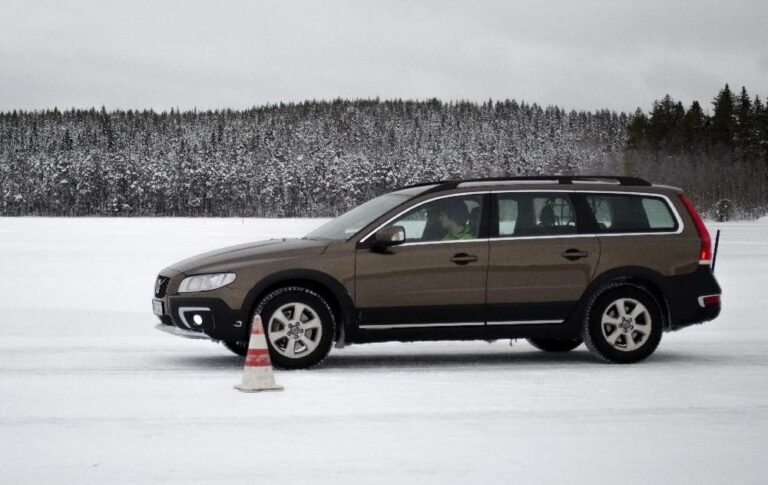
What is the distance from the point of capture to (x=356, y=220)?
11555mm

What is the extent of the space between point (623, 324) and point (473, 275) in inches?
60.7

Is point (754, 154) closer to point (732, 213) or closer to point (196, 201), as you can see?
point (732, 213)

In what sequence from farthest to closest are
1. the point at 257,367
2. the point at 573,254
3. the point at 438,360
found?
the point at 438,360 < the point at 573,254 < the point at 257,367

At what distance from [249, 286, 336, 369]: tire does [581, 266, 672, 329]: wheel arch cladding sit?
2455mm

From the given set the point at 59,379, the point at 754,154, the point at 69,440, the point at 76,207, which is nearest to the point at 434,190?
the point at 59,379

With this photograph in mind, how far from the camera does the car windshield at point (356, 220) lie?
11.3 metres

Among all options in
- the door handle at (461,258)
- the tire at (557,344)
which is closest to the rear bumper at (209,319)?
the door handle at (461,258)

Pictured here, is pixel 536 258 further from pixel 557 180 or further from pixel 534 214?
pixel 557 180

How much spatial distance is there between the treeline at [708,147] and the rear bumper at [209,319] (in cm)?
11739

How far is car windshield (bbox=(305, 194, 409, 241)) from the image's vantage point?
1130cm

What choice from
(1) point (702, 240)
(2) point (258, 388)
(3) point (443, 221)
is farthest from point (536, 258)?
(2) point (258, 388)

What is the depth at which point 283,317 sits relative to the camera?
10.8 metres

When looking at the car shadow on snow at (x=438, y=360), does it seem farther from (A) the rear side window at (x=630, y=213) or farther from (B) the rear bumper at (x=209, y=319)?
(A) the rear side window at (x=630, y=213)

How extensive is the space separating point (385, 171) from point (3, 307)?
166996 mm
